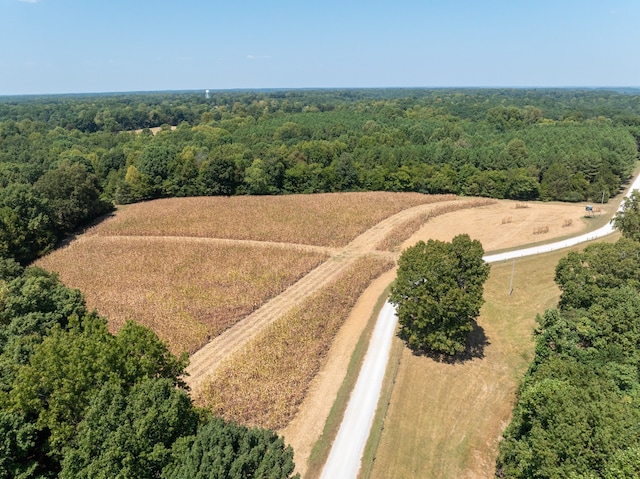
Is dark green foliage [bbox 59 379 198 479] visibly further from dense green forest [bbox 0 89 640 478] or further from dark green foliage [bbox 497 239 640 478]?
dark green foliage [bbox 497 239 640 478]

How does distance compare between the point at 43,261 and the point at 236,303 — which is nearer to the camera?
the point at 236,303

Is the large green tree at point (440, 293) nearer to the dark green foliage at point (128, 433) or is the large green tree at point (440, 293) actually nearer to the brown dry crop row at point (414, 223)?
the dark green foliage at point (128, 433)

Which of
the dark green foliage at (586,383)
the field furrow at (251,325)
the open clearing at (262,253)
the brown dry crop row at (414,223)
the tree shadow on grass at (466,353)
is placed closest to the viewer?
the dark green foliage at (586,383)

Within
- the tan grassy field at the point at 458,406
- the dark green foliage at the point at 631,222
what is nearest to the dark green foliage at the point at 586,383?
the tan grassy field at the point at 458,406

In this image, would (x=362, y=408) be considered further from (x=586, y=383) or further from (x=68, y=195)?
(x=68, y=195)

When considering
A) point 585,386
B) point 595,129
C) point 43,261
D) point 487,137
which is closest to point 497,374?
point 585,386

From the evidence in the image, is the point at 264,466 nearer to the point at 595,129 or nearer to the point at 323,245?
the point at 323,245
